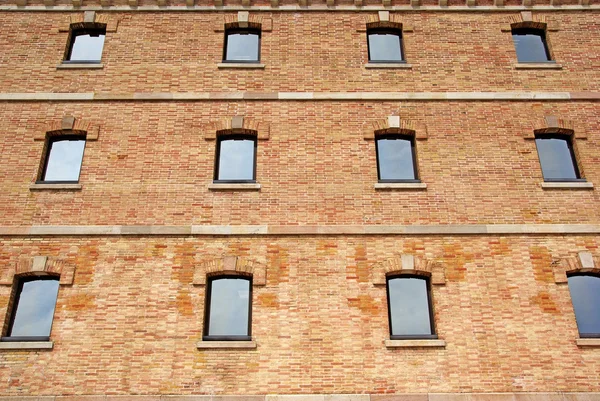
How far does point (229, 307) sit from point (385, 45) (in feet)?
27.4

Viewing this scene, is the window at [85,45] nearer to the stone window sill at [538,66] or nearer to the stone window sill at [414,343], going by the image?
the stone window sill at [414,343]

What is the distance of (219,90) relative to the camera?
14.2m

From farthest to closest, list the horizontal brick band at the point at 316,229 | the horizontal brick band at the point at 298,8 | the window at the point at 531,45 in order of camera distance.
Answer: the horizontal brick band at the point at 298,8 < the window at the point at 531,45 < the horizontal brick band at the point at 316,229

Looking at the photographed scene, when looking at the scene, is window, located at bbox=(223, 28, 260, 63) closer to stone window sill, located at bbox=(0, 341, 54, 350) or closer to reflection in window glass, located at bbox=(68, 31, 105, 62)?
reflection in window glass, located at bbox=(68, 31, 105, 62)

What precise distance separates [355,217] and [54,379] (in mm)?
7021

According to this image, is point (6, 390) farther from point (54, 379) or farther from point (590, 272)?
point (590, 272)

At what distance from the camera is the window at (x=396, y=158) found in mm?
13297

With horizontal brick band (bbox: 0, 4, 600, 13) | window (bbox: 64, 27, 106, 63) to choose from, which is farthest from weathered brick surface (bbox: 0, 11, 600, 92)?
window (bbox: 64, 27, 106, 63)

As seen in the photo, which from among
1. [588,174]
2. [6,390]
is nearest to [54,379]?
[6,390]

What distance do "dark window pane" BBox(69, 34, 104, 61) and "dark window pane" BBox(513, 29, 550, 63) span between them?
37.3ft

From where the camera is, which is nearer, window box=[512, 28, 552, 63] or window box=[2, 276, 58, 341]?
window box=[2, 276, 58, 341]

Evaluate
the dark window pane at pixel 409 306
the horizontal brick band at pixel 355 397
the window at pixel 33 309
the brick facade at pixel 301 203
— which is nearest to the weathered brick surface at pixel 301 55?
the brick facade at pixel 301 203

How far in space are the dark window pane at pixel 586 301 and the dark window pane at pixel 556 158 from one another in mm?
2563

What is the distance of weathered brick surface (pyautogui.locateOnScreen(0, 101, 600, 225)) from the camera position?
41.2 ft
